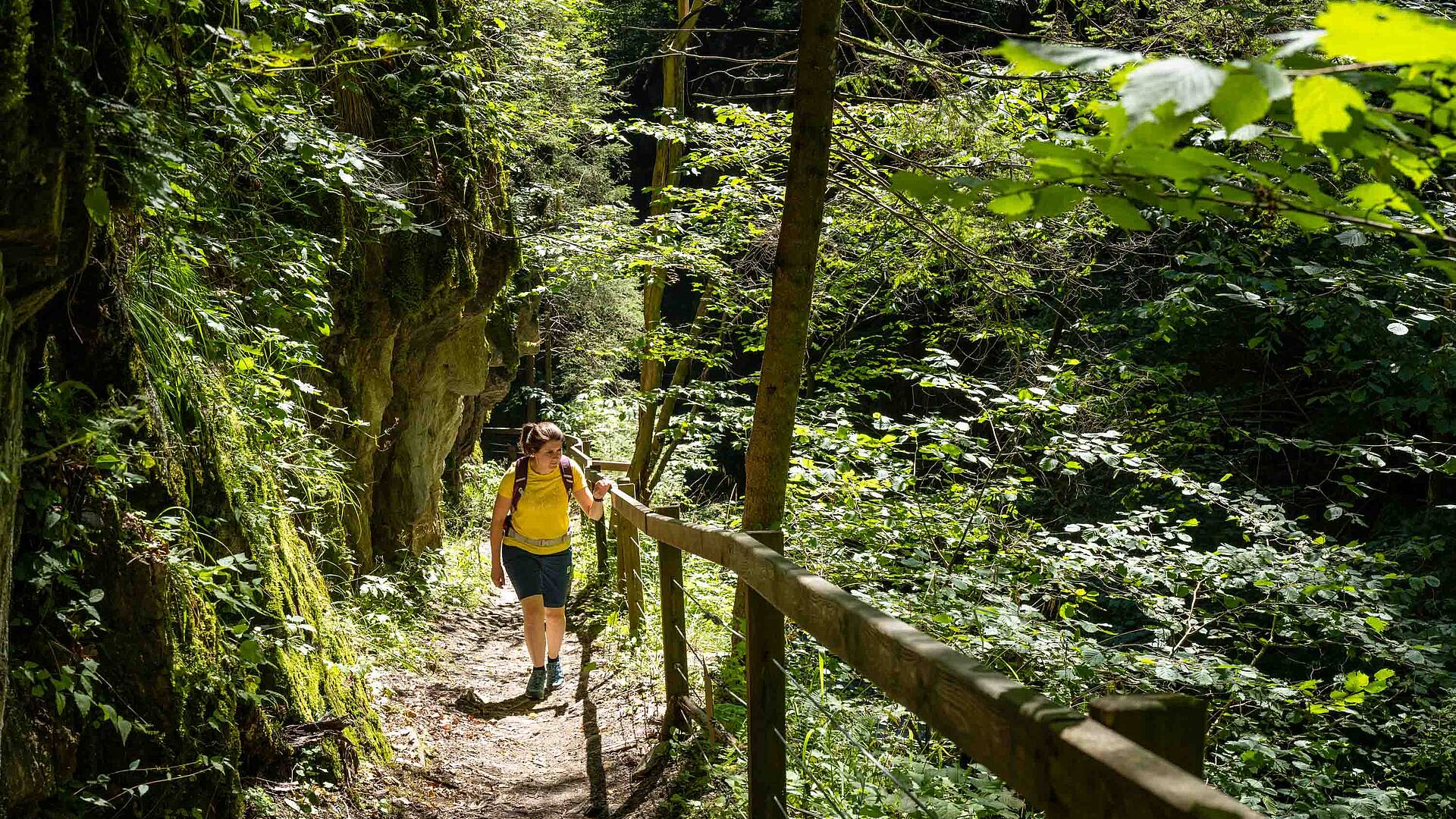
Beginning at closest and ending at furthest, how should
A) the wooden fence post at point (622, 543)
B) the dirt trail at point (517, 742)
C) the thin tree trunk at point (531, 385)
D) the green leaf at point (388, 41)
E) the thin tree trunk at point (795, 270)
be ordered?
the green leaf at point (388, 41)
the thin tree trunk at point (795, 270)
the dirt trail at point (517, 742)
the wooden fence post at point (622, 543)
the thin tree trunk at point (531, 385)

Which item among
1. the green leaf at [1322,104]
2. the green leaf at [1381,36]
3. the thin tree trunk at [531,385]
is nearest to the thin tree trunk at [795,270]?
the green leaf at [1322,104]

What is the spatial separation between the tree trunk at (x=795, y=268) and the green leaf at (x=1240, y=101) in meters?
3.18

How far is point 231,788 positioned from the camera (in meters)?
3.21

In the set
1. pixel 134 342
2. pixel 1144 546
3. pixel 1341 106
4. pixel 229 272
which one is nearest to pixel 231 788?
pixel 134 342

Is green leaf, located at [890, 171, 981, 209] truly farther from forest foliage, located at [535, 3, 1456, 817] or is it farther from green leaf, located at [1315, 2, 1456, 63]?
green leaf, located at [1315, 2, 1456, 63]

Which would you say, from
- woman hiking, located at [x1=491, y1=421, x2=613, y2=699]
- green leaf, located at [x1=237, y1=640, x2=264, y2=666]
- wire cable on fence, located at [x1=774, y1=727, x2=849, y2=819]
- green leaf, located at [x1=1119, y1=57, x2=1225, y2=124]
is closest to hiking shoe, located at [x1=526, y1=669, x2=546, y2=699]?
woman hiking, located at [x1=491, y1=421, x2=613, y2=699]

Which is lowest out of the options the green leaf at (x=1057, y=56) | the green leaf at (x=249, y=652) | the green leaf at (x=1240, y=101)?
the green leaf at (x=249, y=652)

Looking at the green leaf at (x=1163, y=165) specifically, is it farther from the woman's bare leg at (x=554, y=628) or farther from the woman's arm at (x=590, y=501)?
the woman's bare leg at (x=554, y=628)

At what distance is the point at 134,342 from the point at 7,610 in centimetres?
137

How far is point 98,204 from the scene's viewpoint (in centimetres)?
237

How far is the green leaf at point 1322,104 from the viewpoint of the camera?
100cm

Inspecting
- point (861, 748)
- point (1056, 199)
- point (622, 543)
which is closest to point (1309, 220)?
point (1056, 199)

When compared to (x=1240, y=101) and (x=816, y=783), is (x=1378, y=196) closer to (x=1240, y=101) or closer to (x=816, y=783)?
(x=1240, y=101)

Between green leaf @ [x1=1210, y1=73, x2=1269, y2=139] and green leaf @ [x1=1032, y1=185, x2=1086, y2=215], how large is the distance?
26cm
